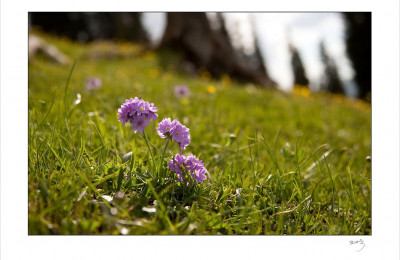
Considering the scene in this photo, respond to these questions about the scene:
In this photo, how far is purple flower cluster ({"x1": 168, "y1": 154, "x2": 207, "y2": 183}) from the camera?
168 cm

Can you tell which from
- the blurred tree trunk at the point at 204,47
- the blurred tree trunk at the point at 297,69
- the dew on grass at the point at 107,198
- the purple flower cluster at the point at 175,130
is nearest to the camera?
the dew on grass at the point at 107,198

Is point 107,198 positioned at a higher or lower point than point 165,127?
lower

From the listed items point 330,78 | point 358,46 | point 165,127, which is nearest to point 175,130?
point 165,127

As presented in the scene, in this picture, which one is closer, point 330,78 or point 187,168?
point 187,168

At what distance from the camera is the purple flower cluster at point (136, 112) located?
160 cm

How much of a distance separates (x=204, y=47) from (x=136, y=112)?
968 centimetres

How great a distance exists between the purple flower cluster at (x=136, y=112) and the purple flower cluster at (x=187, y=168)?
0.26 meters

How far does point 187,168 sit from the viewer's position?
1.71m

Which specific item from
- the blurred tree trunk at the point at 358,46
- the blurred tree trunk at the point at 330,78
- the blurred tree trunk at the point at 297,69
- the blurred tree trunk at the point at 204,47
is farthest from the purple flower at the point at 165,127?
the blurred tree trunk at the point at 297,69

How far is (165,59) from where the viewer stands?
1033cm
